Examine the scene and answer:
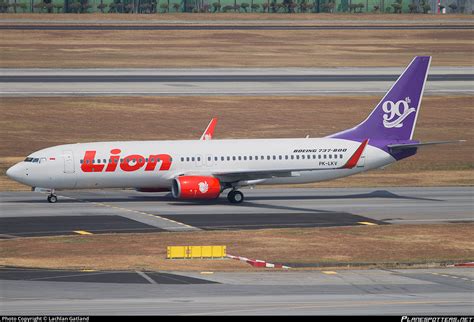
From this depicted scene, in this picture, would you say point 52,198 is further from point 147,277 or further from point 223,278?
point 223,278

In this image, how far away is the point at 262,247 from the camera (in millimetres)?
50250

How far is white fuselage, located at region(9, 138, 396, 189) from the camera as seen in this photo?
63562 millimetres

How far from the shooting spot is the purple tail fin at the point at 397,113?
68.6 metres

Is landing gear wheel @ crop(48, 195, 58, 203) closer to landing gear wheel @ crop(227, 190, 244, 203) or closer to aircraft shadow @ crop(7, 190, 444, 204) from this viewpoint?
aircraft shadow @ crop(7, 190, 444, 204)

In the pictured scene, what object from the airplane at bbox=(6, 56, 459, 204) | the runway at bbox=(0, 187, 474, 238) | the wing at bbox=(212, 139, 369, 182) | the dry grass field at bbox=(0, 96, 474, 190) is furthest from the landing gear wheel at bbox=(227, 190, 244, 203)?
the dry grass field at bbox=(0, 96, 474, 190)

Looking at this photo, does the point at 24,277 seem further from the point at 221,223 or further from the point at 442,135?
the point at 442,135

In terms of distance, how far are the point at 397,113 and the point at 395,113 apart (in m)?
0.13

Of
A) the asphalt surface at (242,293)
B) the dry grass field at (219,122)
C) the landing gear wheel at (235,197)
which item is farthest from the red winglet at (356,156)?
the asphalt surface at (242,293)

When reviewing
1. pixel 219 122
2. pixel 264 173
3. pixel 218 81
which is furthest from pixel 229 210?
pixel 218 81

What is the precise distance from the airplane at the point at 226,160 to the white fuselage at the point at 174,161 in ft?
0.19

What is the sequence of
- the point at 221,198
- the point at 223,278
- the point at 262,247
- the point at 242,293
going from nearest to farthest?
the point at 242,293 → the point at 223,278 → the point at 262,247 → the point at 221,198

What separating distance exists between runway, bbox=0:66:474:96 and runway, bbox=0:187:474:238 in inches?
1521

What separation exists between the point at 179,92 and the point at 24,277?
68.2m

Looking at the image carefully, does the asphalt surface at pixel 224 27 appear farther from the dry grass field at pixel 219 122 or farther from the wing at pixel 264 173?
the wing at pixel 264 173
